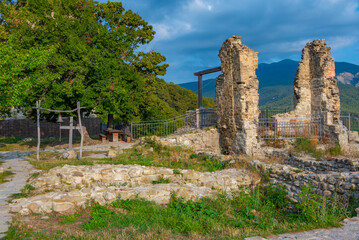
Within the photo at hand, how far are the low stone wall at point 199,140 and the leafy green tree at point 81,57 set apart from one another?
19.8 ft

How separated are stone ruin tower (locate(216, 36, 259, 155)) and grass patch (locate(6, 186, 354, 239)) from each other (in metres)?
6.43

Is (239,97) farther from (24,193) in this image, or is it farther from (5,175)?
(5,175)

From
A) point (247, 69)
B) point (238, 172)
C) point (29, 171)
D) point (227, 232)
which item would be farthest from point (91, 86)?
point (227, 232)

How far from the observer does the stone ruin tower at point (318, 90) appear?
667 inches

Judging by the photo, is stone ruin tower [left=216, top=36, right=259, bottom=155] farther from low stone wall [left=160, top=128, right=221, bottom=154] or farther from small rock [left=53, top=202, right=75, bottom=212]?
small rock [left=53, top=202, right=75, bottom=212]

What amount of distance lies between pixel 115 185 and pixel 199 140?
8.14 m

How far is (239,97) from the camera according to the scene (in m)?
14.3

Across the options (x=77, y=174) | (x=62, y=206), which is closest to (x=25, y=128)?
(x=77, y=174)

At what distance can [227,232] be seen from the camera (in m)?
5.09

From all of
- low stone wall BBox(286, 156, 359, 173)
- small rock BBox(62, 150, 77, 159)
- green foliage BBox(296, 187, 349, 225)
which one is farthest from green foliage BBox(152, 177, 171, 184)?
small rock BBox(62, 150, 77, 159)

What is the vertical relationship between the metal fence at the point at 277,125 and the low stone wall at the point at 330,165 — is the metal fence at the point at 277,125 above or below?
above

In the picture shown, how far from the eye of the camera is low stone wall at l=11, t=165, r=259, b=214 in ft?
22.0

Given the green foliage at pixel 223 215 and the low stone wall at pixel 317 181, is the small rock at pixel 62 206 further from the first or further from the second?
the low stone wall at pixel 317 181

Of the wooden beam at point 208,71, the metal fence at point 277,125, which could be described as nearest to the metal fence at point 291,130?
the metal fence at point 277,125
